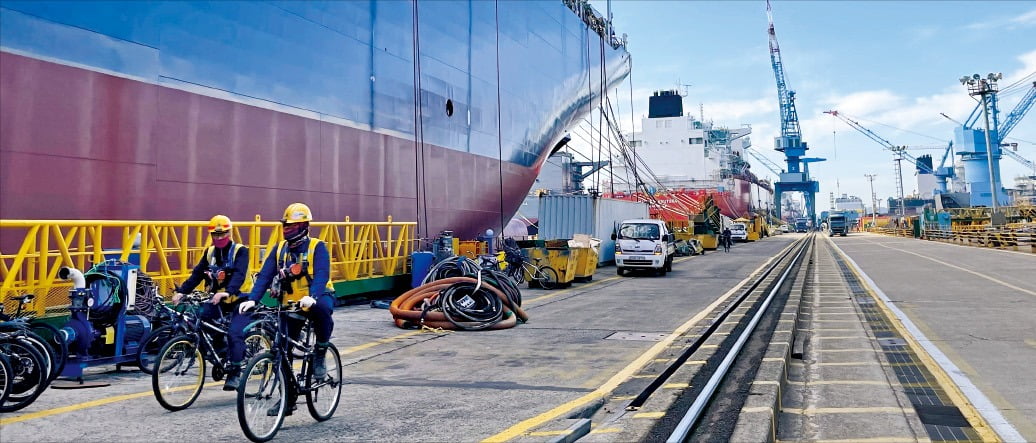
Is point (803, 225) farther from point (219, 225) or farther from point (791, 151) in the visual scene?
point (219, 225)

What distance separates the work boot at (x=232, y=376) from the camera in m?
5.12

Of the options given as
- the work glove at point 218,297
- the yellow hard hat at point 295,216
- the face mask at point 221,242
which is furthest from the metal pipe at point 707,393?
the face mask at point 221,242

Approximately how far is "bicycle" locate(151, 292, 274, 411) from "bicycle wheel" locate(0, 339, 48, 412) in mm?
961

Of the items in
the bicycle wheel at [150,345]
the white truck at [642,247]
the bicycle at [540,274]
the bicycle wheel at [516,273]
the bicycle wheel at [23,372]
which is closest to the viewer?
the bicycle wheel at [23,372]

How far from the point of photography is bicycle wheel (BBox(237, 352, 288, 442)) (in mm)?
4093

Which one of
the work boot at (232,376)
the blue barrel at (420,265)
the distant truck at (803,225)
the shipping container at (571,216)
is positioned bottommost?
the work boot at (232,376)

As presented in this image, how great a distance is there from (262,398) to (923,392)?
5.98 m

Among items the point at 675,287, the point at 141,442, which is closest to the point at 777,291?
the point at 675,287

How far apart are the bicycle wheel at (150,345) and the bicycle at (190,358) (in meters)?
1.16

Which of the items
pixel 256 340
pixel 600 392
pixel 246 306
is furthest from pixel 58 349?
pixel 600 392

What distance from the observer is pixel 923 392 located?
5.96m

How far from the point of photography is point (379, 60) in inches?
626

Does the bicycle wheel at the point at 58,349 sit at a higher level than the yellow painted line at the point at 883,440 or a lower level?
higher

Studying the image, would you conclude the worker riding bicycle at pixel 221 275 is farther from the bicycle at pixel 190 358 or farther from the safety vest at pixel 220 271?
the bicycle at pixel 190 358
